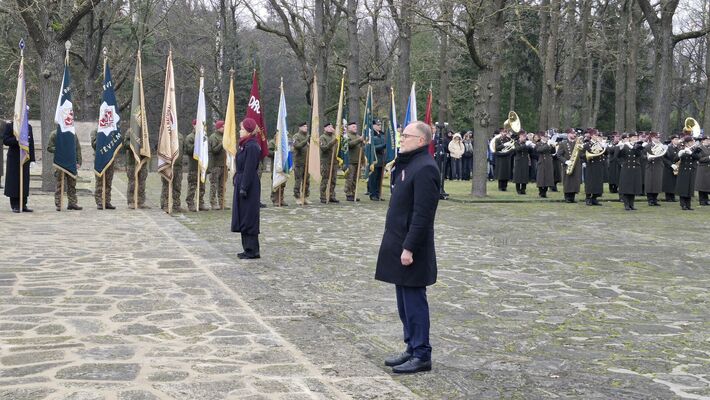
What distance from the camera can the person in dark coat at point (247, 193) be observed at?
37.8ft

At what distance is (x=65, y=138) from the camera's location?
18.2 meters

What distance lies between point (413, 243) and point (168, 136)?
13727 millimetres

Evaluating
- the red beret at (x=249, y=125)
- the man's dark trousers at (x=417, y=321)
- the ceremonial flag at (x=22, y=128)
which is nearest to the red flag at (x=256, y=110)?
the red beret at (x=249, y=125)

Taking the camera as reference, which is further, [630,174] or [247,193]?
[630,174]

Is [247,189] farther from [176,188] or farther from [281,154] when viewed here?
[281,154]

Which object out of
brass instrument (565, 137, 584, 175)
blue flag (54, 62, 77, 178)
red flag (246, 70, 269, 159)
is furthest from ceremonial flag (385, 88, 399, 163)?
blue flag (54, 62, 77, 178)

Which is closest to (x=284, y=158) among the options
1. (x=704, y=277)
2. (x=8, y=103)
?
(x=704, y=277)

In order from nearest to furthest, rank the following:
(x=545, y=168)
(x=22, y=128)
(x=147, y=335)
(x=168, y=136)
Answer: (x=147, y=335)
(x=22, y=128)
(x=168, y=136)
(x=545, y=168)

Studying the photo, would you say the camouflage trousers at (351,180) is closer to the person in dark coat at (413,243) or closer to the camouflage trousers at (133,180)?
the camouflage trousers at (133,180)

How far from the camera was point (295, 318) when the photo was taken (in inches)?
307

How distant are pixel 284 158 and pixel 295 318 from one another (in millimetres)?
12721

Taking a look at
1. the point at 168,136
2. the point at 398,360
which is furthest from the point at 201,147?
the point at 398,360

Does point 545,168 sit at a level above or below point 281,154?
below

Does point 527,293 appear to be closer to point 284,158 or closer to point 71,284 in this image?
point 71,284
